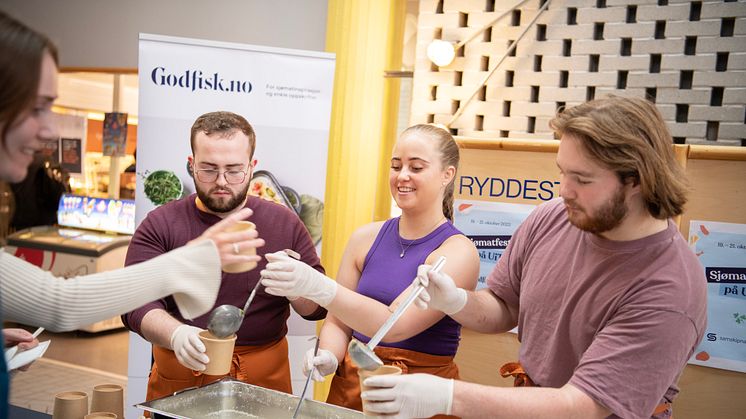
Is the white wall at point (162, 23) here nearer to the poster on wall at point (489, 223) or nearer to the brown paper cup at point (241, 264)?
the poster on wall at point (489, 223)

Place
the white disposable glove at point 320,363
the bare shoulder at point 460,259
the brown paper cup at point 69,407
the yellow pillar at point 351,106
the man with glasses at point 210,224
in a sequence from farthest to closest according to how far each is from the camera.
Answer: the yellow pillar at point 351,106 → the man with glasses at point 210,224 → the bare shoulder at point 460,259 → the white disposable glove at point 320,363 → the brown paper cup at point 69,407

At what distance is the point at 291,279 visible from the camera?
2035mm

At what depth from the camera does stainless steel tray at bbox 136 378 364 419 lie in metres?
1.81

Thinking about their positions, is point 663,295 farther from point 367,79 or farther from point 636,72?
point 367,79

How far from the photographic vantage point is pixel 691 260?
1738mm

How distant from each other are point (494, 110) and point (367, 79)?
84 centimetres

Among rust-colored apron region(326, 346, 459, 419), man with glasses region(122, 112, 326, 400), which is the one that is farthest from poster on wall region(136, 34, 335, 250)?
rust-colored apron region(326, 346, 459, 419)

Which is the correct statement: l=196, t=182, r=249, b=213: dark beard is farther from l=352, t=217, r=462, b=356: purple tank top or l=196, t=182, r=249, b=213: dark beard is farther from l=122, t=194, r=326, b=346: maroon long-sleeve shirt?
l=352, t=217, r=462, b=356: purple tank top

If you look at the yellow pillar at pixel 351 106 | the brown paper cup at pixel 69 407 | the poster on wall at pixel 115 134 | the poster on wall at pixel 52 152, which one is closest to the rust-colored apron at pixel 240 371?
the brown paper cup at pixel 69 407

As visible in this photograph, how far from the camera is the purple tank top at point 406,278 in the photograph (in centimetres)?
227

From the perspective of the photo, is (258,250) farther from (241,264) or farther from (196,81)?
(196,81)

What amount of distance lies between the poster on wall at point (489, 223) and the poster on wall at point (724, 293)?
80 centimetres

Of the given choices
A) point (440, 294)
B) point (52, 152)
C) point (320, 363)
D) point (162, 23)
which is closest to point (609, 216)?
point (440, 294)

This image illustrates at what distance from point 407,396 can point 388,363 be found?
63cm
